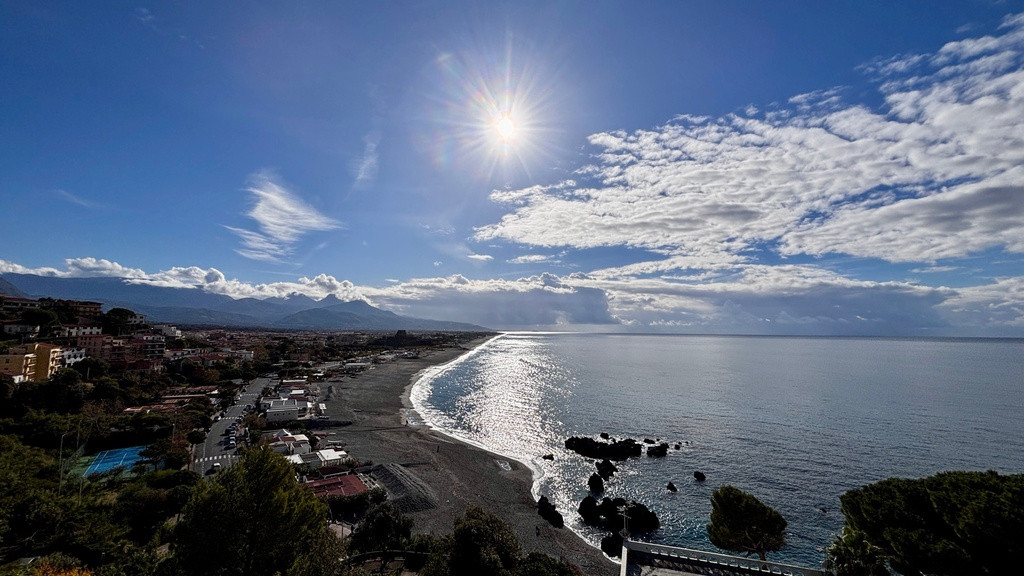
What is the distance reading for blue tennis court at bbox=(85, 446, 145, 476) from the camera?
106 ft

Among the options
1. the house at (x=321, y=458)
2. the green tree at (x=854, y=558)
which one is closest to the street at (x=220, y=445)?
the house at (x=321, y=458)

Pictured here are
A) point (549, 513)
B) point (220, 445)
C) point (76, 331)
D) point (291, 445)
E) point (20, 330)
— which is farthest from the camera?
point (76, 331)

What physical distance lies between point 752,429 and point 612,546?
109ft

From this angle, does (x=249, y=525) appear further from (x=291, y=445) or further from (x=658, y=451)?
(x=658, y=451)

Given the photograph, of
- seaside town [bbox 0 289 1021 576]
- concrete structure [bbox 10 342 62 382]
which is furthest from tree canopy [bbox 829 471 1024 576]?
concrete structure [bbox 10 342 62 382]

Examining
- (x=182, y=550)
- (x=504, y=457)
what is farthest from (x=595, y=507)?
(x=182, y=550)

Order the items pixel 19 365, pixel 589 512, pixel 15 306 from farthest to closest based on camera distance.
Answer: pixel 15 306
pixel 19 365
pixel 589 512

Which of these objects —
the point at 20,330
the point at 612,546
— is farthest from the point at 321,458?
the point at 20,330

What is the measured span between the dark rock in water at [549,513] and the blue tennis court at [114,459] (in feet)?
103

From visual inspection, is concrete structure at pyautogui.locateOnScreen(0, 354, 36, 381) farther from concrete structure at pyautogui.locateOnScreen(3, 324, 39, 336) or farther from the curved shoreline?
the curved shoreline

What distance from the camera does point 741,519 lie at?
70.4 ft

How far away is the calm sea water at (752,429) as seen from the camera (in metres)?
31.8

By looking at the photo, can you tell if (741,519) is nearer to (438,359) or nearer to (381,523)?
(381,523)

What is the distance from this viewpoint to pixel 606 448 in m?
42.2
